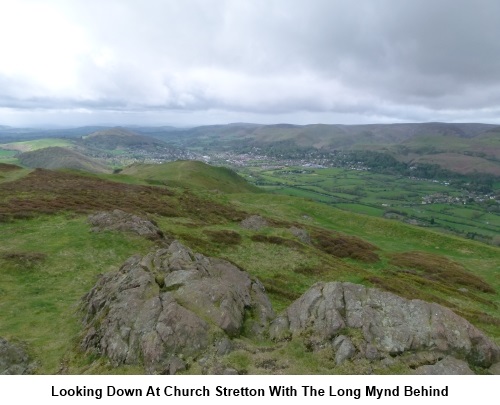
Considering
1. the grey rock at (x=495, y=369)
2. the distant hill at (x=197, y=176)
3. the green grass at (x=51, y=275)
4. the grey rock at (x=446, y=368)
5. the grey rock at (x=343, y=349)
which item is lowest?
the distant hill at (x=197, y=176)

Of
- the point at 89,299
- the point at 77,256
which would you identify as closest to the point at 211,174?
the point at 77,256

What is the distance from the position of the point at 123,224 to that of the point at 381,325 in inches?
1331

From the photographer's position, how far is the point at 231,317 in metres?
20.8

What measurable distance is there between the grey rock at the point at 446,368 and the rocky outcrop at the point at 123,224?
109 feet

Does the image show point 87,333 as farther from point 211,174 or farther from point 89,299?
point 211,174

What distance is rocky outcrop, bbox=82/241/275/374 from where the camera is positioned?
1841 cm

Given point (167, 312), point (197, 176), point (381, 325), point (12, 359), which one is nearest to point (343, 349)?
point (381, 325)

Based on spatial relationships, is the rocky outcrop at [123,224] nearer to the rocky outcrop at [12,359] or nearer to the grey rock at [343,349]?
the rocky outcrop at [12,359]

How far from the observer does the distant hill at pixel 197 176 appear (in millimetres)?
148875

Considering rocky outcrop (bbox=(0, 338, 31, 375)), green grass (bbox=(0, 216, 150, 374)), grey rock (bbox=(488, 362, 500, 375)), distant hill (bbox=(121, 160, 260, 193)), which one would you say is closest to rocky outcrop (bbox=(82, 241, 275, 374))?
green grass (bbox=(0, 216, 150, 374))

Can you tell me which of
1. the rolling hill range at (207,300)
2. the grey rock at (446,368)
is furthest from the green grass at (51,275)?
the grey rock at (446,368)

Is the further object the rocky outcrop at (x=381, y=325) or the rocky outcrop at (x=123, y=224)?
the rocky outcrop at (x=123, y=224)

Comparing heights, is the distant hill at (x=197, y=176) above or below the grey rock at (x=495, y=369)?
below
